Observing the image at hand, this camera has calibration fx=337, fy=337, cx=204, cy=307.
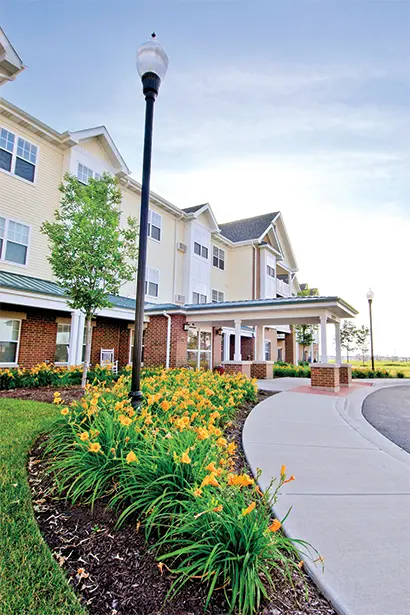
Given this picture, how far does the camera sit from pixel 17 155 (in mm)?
11742

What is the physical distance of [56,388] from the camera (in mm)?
8648

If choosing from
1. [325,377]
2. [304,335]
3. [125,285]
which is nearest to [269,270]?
[304,335]

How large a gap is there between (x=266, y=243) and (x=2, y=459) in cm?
2285

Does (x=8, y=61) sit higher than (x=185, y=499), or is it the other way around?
(x=8, y=61)

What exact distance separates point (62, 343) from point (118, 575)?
470 inches

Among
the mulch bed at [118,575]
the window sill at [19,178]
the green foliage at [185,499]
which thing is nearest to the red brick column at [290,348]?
the window sill at [19,178]

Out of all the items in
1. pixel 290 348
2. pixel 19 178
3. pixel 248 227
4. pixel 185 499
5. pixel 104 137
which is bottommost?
pixel 185 499

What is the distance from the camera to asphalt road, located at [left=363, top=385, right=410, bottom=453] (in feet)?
20.2

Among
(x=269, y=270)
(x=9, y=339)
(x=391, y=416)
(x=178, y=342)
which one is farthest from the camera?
(x=269, y=270)

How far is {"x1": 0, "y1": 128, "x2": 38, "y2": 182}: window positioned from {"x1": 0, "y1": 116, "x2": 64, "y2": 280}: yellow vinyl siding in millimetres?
159

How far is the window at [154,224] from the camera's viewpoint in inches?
672

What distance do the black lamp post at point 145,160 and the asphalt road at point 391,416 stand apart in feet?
14.3

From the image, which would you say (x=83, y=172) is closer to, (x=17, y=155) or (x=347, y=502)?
(x=17, y=155)

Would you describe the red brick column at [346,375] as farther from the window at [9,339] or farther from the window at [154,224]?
the window at [9,339]
